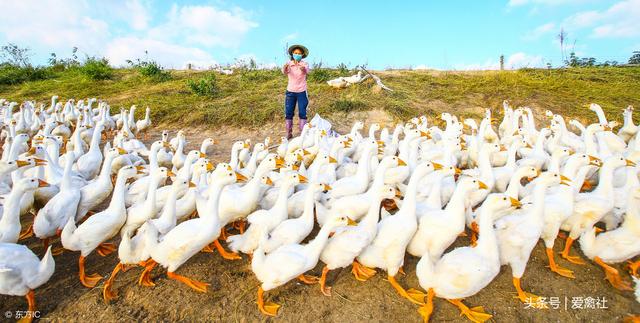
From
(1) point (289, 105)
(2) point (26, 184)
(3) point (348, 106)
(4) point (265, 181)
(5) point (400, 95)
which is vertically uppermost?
(5) point (400, 95)

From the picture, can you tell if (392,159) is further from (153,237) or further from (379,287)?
(153,237)

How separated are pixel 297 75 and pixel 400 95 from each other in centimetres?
534

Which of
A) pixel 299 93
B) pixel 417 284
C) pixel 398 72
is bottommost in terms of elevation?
pixel 417 284

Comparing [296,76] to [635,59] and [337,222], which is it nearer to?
[337,222]

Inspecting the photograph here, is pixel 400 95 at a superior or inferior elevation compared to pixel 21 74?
inferior

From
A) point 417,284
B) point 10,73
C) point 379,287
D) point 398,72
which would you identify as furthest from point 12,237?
point 10,73

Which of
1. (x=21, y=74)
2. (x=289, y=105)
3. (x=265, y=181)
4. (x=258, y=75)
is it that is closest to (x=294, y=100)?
(x=289, y=105)

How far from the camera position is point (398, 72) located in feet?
57.8

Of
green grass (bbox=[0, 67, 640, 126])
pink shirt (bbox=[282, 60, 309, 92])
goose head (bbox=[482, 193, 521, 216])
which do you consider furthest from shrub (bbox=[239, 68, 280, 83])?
goose head (bbox=[482, 193, 521, 216])

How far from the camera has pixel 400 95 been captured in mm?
13266

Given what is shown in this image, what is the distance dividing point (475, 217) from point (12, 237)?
5665 mm

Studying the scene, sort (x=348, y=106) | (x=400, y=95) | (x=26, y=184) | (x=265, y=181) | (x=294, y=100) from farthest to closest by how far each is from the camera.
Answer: (x=400, y=95) < (x=348, y=106) < (x=294, y=100) < (x=265, y=181) < (x=26, y=184)

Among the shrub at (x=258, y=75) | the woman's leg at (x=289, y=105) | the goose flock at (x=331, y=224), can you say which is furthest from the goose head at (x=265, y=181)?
the shrub at (x=258, y=75)

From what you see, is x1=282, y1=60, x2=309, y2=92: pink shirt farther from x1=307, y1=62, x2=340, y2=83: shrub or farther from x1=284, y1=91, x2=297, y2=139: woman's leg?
x1=307, y1=62, x2=340, y2=83: shrub
